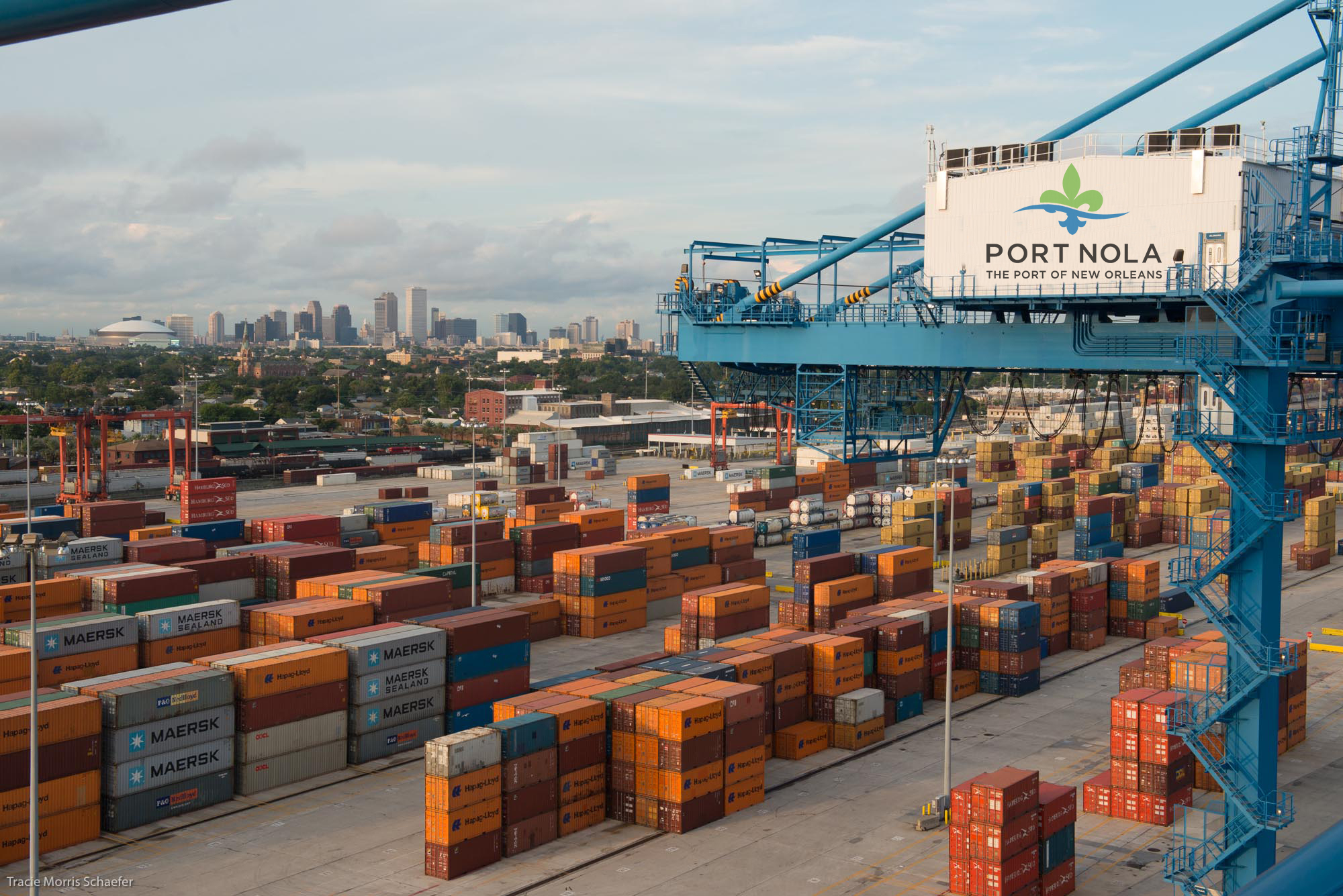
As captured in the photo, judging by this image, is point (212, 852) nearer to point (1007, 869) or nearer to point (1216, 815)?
point (1007, 869)

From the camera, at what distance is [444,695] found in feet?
113

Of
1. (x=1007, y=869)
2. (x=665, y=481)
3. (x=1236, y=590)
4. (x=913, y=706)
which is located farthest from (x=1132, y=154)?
(x=665, y=481)

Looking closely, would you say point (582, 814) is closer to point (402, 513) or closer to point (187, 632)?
point (187, 632)

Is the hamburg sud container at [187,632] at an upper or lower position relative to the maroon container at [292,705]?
A: upper

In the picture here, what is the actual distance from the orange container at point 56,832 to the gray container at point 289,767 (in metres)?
3.51

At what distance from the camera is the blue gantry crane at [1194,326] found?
22.4m

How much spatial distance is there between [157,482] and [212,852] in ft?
264

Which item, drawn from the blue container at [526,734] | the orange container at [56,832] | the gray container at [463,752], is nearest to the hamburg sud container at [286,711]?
the orange container at [56,832]

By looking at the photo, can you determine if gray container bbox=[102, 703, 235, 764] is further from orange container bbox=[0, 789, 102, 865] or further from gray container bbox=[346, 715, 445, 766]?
gray container bbox=[346, 715, 445, 766]

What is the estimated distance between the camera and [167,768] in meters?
28.2

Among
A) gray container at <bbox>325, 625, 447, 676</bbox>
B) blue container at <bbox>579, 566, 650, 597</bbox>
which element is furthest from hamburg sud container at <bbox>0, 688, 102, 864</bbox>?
blue container at <bbox>579, 566, 650, 597</bbox>

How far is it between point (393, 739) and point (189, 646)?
7.02 metres

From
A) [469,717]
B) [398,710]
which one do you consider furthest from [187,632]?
[469,717]

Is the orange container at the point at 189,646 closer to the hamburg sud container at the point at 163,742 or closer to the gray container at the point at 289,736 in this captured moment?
the hamburg sud container at the point at 163,742
